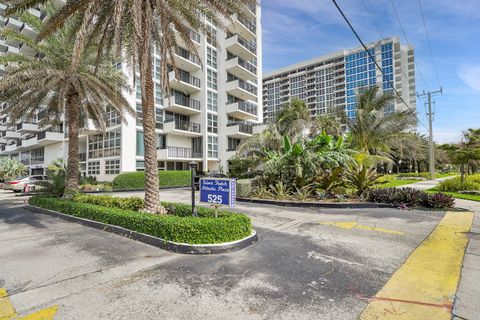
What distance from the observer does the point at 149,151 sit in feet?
28.6

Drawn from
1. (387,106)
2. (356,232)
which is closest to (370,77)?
(387,106)

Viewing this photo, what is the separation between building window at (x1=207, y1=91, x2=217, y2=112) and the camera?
3244 centimetres

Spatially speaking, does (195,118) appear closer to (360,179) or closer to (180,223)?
(360,179)

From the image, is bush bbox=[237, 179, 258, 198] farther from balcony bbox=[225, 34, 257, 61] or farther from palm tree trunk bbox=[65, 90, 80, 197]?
balcony bbox=[225, 34, 257, 61]

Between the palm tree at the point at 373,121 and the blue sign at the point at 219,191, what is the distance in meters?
20.3

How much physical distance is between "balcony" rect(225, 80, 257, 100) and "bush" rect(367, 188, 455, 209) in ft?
79.2

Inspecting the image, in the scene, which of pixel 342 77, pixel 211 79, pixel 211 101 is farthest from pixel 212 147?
pixel 342 77

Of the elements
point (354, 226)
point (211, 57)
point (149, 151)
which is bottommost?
point (354, 226)

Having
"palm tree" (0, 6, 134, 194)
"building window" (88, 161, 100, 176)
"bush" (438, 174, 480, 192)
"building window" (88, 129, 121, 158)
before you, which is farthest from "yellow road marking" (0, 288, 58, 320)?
"building window" (88, 161, 100, 176)

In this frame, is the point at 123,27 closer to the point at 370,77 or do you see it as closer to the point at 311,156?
the point at 311,156

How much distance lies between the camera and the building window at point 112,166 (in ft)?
A: 84.6

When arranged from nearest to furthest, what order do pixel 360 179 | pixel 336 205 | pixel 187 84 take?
pixel 336 205
pixel 360 179
pixel 187 84

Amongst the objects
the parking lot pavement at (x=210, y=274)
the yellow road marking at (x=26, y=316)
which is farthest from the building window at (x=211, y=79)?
the yellow road marking at (x=26, y=316)

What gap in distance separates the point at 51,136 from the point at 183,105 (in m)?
18.9
